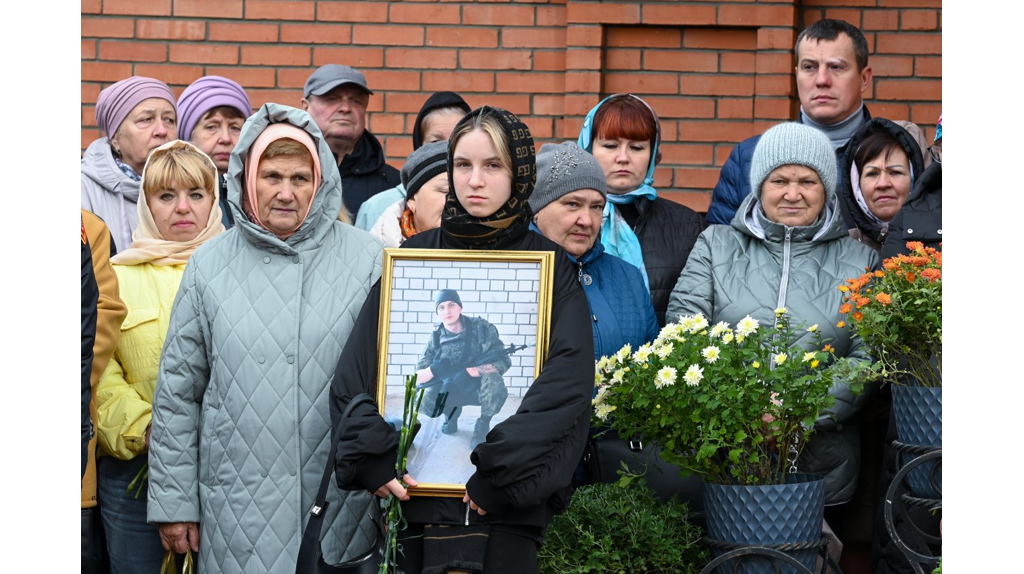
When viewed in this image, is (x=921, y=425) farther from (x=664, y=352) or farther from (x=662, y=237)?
(x=662, y=237)

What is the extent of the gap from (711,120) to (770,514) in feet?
9.60

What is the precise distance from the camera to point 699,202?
589 centimetres

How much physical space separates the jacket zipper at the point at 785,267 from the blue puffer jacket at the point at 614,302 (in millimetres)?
434

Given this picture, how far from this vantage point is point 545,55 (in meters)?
5.95

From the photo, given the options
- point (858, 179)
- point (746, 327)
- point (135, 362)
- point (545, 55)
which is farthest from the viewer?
point (545, 55)

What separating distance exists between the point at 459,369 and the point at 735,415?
2.66ft

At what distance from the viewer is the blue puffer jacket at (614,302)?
13.1ft

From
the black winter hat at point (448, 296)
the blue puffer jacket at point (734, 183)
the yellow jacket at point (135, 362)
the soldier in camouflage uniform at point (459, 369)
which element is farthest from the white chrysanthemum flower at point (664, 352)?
the yellow jacket at point (135, 362)

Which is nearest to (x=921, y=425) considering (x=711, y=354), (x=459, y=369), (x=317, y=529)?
(x=711, y=354)

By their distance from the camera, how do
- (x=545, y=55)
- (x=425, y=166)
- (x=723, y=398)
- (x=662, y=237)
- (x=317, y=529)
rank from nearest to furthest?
(x=317, y=529) < (x=723, y=398) < (x=425, y=166) < (x=662, y=237) < (x=545, y=55)

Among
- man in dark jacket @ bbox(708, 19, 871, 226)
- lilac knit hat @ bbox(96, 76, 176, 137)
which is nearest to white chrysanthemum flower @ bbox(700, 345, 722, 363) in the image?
man in dark jacket @ bbox(708, 19, 871, 226)

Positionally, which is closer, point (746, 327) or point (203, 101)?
point (746, 327)

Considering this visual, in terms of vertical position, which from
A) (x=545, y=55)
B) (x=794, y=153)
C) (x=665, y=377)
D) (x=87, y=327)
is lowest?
(x=665, y=377)

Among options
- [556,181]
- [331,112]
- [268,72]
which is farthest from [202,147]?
[556,181]
